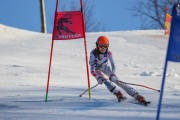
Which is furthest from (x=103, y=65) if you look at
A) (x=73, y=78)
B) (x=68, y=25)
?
(x=73, y=78)

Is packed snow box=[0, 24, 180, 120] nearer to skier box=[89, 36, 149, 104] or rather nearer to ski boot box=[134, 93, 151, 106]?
ski boot box=[134, 93, 151, 106]

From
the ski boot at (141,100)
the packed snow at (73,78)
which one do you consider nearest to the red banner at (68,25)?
the packed snow at (73,78)

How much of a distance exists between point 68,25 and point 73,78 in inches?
151

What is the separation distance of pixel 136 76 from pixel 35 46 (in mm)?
7178

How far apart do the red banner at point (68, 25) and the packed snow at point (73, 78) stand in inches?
44.2

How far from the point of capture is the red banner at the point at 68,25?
706 centimetres

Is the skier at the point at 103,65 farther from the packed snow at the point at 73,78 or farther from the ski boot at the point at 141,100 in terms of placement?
the packed snow at the point at 73,78

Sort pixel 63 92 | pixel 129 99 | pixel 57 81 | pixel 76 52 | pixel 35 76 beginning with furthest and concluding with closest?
pixel 76 52, pixel 35 76, pixel 57 81, pixel 63 92, pixel 129 99

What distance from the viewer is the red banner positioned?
7062 mm

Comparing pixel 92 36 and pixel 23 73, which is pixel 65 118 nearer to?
pixel 23 73

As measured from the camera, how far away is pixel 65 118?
5723mm

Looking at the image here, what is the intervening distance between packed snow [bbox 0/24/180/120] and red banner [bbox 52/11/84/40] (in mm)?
1123

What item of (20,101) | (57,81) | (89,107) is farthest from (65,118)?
(57,81)

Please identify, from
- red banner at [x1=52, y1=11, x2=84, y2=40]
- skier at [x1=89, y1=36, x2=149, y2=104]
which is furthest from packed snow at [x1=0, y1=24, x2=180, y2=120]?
red banner at [x1=52, y1=11, x2=84, y2=40]
